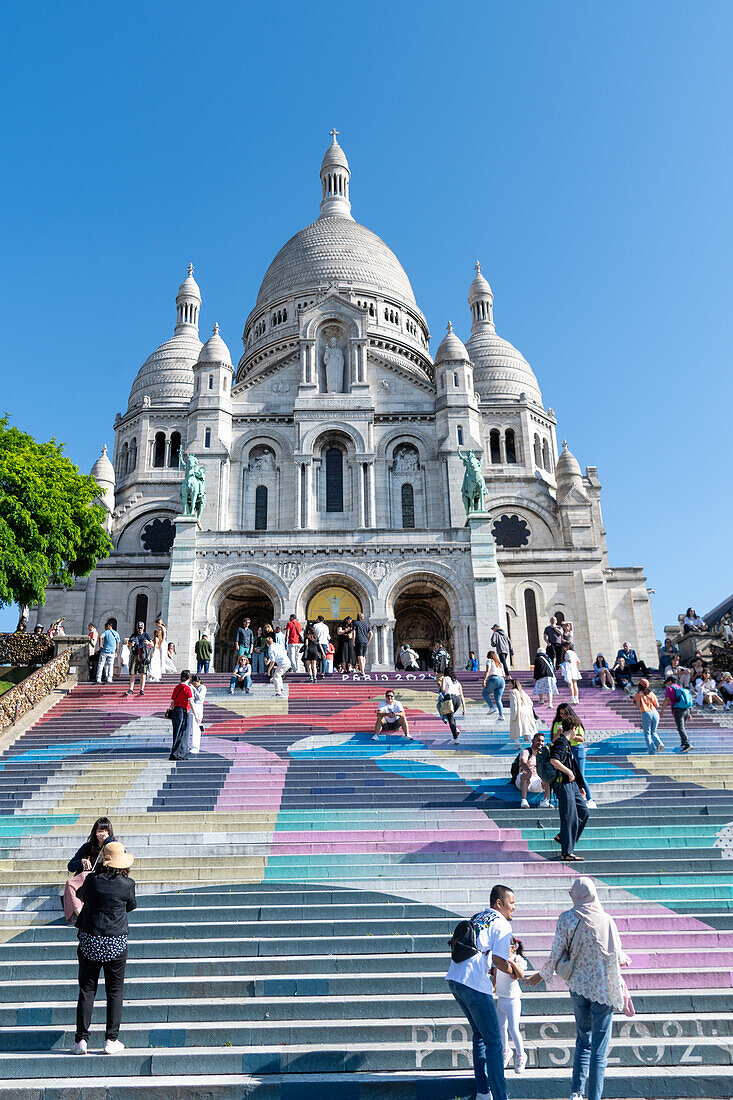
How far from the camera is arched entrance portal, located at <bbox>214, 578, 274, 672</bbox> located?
3320 cm

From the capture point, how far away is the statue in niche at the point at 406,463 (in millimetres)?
37375

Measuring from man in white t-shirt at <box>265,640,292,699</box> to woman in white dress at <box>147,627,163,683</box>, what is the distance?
2.84m

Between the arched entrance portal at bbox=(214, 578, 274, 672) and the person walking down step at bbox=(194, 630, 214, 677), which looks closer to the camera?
the person walking down step at bbox=(194, 630, 214, 677)

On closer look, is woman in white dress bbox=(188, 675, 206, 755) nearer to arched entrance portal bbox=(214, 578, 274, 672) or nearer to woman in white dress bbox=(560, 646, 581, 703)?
woman in white dress bbox=(560, 646, 581, 703)

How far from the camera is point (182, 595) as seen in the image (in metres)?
30.1

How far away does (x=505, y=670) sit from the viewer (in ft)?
73.2

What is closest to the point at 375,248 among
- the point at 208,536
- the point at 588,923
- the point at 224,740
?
the point at 208,536

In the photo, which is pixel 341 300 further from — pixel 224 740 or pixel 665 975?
pixel 665 975

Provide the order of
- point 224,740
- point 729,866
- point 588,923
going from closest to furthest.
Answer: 1. point 588,923
2. point 729,866
3. point 224,740

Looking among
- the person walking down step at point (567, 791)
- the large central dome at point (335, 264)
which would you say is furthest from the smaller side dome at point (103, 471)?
the person walking down step at point (567, 791)

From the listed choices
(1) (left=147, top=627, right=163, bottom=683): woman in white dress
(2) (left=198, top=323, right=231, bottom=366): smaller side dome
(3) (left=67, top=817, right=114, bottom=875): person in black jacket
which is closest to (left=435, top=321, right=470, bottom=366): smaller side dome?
(2) (left=198, top=323, right=231, bottom=366): smaller side dome

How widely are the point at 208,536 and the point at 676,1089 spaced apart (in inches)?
1044

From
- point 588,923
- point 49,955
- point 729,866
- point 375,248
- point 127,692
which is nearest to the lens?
point 588,923

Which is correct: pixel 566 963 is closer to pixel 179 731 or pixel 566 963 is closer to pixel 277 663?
pixel 179 731
